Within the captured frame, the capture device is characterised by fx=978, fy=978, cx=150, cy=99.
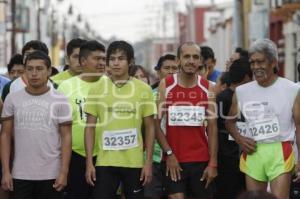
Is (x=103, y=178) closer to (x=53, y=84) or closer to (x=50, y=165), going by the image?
(x=50, y=165)

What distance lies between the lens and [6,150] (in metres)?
9.20

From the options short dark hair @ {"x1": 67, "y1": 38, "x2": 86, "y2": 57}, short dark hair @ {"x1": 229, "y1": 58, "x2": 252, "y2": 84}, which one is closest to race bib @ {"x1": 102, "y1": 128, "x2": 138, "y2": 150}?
short dark hair @ {"x1": 229, "y1": 58, "x2": 252, "y2": 84}

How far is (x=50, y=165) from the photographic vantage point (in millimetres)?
9211

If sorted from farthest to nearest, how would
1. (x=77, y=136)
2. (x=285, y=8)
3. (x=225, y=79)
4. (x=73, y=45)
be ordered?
(x=285, y=8) → (x=73, y=45) → (x=225, y=79) → (x=77, y=136)

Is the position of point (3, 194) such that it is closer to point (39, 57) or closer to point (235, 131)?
point (39, 57)

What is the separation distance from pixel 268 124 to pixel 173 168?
3.45ft

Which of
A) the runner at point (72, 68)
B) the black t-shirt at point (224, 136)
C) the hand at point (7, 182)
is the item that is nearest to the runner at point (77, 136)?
the runner at point (72, 68)

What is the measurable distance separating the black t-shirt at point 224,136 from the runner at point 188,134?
0.57 metres

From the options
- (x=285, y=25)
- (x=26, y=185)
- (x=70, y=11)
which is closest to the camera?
(x=26, y=185)

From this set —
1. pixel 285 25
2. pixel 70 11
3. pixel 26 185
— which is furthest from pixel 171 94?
pixel 70 11

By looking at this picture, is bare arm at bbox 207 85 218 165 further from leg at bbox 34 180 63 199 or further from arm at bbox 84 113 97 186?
leg at bbox 34 180 63 199

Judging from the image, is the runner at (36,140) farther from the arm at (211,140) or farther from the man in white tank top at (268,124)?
the man in white tank top at (268,124)

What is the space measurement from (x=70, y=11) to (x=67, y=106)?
5632cm

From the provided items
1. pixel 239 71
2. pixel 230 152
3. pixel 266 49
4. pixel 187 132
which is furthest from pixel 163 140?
pixel 239 71
